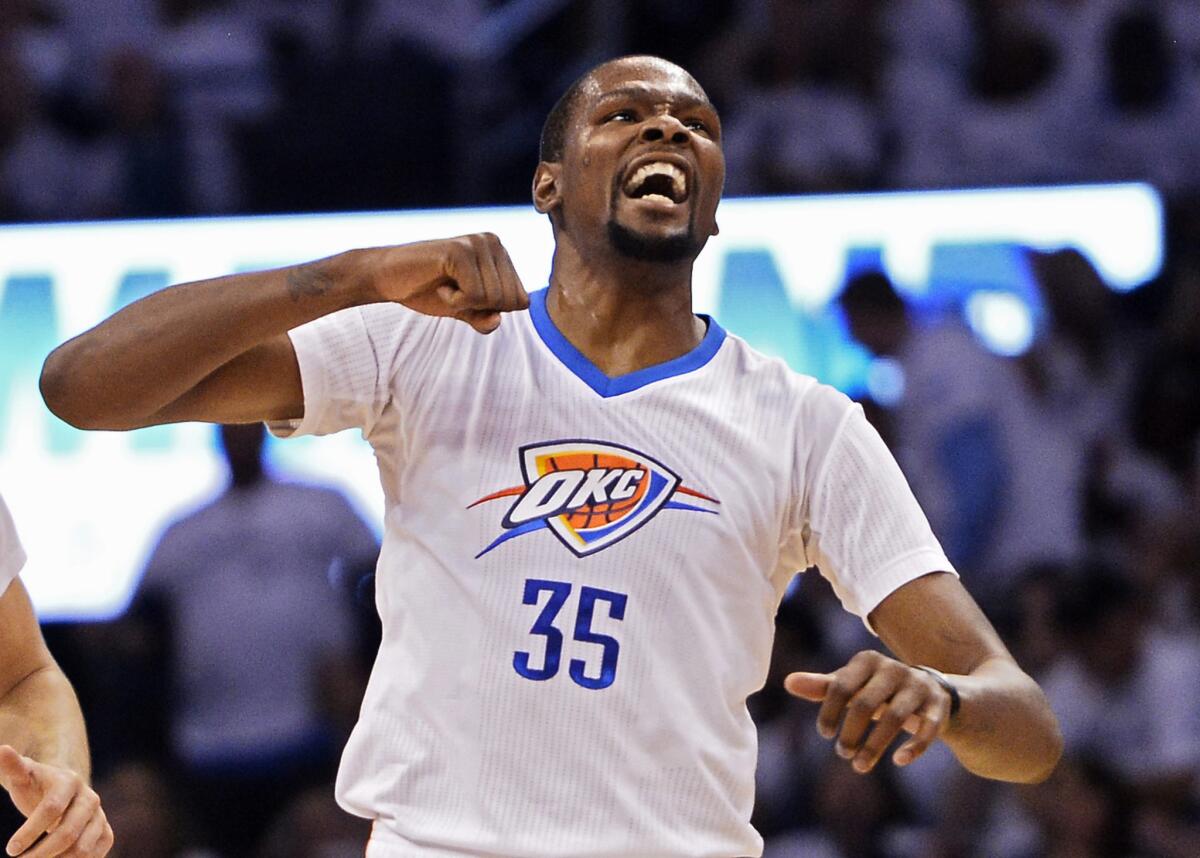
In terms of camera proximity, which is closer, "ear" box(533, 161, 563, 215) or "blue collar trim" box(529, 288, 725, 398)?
"blue collar trim" box(529, 288, 725, 398)

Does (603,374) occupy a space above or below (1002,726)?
above

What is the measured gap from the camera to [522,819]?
3.09 m

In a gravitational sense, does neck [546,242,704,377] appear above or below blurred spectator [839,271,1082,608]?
above

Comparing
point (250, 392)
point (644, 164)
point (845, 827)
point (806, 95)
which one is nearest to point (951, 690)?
point (644, 164)

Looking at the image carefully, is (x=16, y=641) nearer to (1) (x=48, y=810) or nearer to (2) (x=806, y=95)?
(1) (x=48, y=810)

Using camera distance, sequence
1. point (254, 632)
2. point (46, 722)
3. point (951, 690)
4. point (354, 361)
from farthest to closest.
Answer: point (254, 632), point (354, 361), point (46, 722), point (951, 690)

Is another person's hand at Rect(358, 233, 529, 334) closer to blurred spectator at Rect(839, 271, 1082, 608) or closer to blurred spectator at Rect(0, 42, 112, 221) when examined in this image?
blurred spectator at Rect(839, 271, 1082, 608)

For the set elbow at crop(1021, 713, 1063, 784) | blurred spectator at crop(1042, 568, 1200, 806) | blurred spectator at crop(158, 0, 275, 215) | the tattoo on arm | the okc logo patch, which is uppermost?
the tattoo on arm

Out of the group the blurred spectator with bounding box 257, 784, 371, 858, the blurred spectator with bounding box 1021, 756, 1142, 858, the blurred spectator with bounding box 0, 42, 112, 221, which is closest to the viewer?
the blurred spectator with bounding box 1021, 756, 1142, 858

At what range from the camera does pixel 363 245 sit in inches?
295

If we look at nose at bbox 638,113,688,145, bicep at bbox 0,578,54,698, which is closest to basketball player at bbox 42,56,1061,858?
nose at bbox 638,113,688,145

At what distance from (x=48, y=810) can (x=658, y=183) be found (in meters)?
1.55

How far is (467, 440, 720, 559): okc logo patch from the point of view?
3.22 meters

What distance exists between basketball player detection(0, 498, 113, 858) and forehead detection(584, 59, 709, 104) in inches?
53.2
